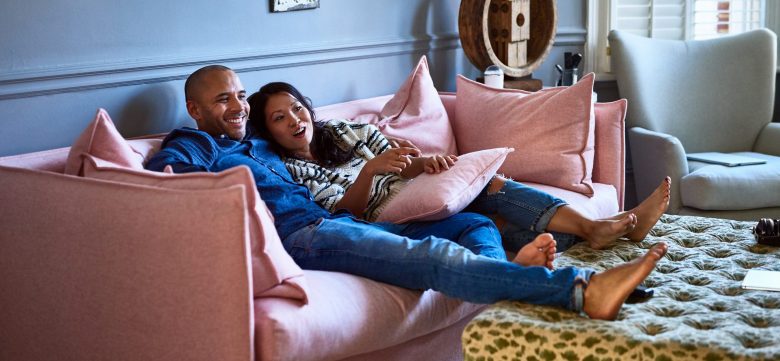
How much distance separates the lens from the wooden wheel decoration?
396cm

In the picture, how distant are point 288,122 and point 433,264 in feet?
2.70

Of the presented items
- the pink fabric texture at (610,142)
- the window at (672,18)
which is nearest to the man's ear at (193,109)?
the pink fabric texture at (610,142)

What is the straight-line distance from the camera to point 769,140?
417cm

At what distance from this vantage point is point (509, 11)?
403cm

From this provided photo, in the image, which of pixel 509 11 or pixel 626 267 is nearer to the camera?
pixel 626 267

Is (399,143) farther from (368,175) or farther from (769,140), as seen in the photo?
(769,140)

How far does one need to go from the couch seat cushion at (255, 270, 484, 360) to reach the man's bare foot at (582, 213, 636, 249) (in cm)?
43

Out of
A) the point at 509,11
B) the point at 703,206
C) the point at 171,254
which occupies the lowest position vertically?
the point at 703,206

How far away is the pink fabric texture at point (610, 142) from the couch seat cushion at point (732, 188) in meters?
0.42

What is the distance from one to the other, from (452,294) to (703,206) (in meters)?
1.78

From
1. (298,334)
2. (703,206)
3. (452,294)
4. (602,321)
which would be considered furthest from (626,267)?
(703,206)

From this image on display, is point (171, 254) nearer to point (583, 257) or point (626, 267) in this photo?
point (626, 267)

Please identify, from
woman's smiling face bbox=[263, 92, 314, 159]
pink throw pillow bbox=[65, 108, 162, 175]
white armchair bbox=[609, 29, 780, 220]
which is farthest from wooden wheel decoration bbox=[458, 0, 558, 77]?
pink throw pillow bbox=[65, 108, 162, 175]

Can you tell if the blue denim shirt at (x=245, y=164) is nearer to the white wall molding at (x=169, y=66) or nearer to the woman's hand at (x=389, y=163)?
the woman's hand at (x=389, y=163)
